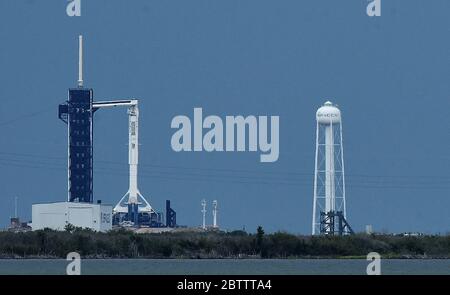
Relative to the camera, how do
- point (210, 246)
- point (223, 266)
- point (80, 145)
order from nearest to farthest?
point (223, 266), point (210, 246), point (80, 145)

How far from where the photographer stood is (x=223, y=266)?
9525 centimetres

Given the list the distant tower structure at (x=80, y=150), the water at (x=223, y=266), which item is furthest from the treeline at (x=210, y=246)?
the distant tower structure at (x=80, y=150)

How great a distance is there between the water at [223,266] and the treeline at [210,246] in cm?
459

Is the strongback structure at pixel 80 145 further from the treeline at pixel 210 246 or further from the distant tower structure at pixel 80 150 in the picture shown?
the treeline at pixel 210 246

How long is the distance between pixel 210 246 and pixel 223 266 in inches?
832

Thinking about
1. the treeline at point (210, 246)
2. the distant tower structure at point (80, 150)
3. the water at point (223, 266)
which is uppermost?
the distant tower structure at point (80, 150)

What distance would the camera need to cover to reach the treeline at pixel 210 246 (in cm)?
11362

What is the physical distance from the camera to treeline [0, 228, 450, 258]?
373ft

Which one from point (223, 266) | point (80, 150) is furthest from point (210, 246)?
point (80, 150)

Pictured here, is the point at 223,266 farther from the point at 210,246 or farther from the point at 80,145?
the point at 80,145

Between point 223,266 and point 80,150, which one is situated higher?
point 80,150

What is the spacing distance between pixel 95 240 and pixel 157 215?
4668 centimetres

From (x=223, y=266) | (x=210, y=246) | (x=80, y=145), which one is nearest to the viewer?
(x=223, y=266)

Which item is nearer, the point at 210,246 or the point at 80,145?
the point at 210,246
